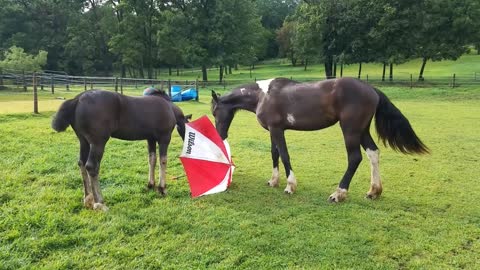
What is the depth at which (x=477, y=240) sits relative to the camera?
12.8 ft

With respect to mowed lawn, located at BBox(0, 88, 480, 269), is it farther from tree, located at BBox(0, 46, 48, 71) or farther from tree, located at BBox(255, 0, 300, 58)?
tree, located at BBox(255, 0, 300, 58)

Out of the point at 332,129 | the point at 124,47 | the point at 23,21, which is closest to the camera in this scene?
the point at 332,129

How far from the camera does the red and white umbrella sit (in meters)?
5.01

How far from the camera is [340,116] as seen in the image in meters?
5.13

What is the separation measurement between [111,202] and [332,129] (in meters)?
8.68

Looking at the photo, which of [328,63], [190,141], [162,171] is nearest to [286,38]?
[328,63]

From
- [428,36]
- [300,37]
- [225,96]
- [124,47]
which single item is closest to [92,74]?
[124,47]

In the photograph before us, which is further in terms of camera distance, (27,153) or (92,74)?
(92,74)

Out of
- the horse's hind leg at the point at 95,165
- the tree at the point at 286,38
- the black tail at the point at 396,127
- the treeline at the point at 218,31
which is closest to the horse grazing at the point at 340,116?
the black tail at the point at 396,127

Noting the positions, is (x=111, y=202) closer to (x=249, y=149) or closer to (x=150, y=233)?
(x=150, y=233)

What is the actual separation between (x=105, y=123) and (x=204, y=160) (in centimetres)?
141

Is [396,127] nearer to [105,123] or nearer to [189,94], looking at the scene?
[105,123]

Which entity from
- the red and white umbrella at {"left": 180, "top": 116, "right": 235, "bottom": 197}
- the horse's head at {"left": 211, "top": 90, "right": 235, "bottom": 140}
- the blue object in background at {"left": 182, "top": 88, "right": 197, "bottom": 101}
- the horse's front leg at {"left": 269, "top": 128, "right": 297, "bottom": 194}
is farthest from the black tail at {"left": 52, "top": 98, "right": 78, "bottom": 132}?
the blue object in background at {"left": 182, "top": 88, "right": 197, "bottom": 101}

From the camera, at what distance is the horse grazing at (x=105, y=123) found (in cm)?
429
